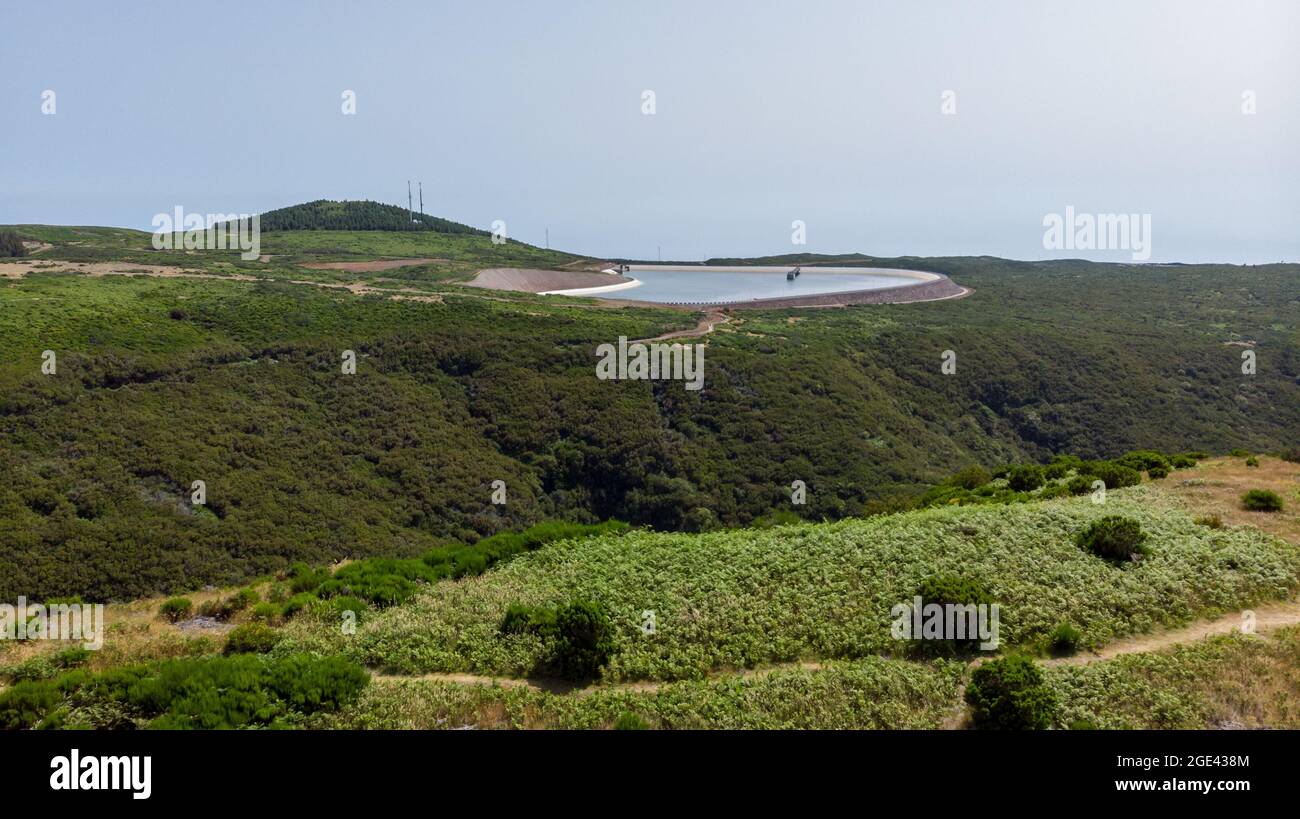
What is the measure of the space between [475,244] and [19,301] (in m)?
87.0

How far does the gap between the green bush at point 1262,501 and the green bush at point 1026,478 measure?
5.77 metres

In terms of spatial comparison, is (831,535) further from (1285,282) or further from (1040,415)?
(1285,282)

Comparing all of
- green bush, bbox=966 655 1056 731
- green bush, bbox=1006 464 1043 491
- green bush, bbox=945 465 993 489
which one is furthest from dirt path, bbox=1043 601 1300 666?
green bush, bbox=945 465 993 489

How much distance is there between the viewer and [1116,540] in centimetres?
1641

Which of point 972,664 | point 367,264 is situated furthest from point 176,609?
point 367,264

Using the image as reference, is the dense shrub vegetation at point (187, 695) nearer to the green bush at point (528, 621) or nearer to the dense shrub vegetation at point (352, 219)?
the green bush at point (528, 621)

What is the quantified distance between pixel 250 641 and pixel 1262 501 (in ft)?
80.5

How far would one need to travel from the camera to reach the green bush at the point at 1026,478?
82.5 ft

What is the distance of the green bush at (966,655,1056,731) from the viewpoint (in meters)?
10.4

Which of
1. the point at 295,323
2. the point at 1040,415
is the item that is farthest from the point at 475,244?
the point at 1040,415

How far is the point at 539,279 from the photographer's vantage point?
105 m

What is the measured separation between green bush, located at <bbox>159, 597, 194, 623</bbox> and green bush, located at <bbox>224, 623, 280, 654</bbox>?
10.9ft

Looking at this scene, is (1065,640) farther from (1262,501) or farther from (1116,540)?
(1262,501)

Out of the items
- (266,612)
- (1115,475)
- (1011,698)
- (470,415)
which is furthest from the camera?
(470,415)
